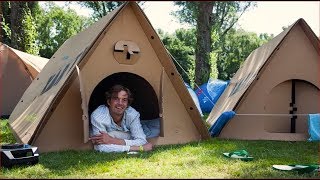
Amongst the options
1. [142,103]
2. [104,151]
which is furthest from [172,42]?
[104,151]

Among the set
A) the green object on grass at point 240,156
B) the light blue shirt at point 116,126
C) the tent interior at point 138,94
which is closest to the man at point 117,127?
the light blue shirt at point 116,126

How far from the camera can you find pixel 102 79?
4.58m

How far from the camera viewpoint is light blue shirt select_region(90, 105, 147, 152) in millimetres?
4156

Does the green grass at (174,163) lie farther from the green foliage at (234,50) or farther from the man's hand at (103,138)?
the green foliage at (234,50)

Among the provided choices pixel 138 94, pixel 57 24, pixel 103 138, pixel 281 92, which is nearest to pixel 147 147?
pixel 103 138

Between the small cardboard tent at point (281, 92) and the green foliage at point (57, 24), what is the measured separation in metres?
28.4

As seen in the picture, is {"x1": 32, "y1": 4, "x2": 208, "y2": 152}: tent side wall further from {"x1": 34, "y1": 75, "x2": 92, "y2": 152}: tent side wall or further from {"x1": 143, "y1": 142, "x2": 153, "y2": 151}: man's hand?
{"x1": 143, "y1": 142, "x2": 153, "y2": 151}: man's hand

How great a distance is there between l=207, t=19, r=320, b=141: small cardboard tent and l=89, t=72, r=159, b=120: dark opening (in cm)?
116

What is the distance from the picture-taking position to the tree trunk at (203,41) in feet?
47.6

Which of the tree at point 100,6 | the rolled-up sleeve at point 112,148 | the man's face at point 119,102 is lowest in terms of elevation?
the rolled-up sleeve at point 112,148

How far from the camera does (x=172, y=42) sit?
108ft

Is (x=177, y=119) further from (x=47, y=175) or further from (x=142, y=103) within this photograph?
(x=47, y=175)

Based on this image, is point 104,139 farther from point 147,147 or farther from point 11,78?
point 11,78

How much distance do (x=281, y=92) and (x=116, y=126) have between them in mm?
2775
